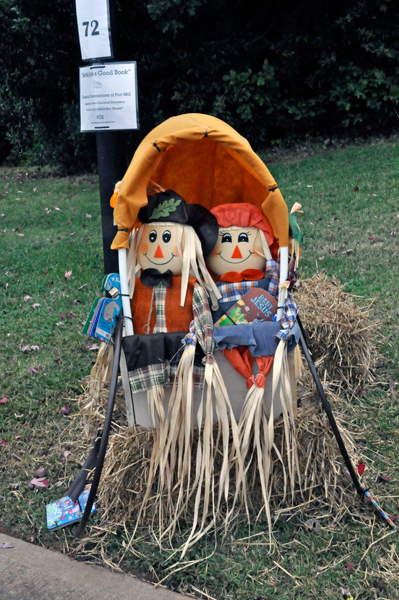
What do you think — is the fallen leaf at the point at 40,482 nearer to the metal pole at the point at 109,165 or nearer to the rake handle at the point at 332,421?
the metal pole at the point at 109,165

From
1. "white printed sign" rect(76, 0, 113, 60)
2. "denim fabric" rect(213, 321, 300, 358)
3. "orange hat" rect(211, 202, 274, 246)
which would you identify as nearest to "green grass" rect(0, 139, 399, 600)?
"denim fabric" rect(213, 321, 300, 358)

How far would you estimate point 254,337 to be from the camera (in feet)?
9.06

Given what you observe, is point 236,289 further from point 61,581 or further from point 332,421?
point 61,581

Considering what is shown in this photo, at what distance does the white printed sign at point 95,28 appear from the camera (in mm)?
3158

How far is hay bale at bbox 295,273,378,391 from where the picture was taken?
12.4ft

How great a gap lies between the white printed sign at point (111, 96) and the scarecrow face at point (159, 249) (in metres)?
0.76

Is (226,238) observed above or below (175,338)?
above

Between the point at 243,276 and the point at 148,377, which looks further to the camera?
the point at 243,276

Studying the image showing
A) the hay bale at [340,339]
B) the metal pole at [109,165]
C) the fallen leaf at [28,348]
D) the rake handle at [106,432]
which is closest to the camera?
the rake handle at [106,432]

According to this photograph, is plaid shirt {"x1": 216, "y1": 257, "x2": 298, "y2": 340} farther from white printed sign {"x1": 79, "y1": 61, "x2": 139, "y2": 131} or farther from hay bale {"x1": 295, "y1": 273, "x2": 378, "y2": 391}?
white printed sign {"x1": 79, "y1": 61, "x2": 139, "y2": 131}

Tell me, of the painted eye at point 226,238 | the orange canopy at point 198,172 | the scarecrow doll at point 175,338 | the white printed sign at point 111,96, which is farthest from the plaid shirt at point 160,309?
the white printed sign at point 111,96

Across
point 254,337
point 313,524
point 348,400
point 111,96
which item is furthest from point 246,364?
point 111,96

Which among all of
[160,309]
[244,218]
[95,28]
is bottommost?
[160,309]

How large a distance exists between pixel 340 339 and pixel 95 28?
248 centimetres
